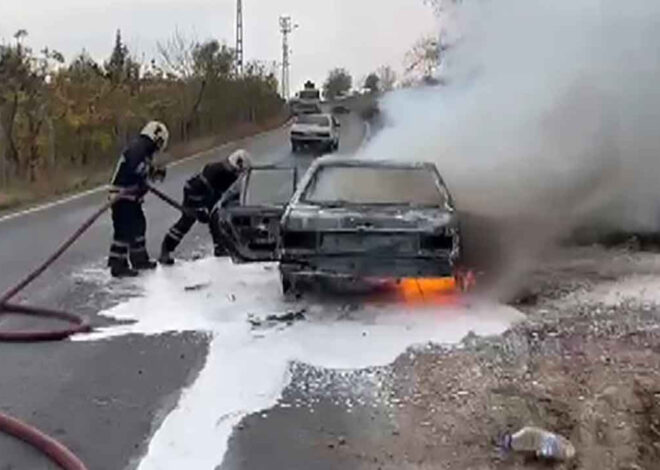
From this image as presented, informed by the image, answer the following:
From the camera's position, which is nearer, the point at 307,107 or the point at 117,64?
the point at 117,64

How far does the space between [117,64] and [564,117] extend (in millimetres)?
34847

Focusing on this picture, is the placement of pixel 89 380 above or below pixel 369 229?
below

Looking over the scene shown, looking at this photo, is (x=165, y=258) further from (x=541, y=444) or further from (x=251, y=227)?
(x=541, y=444)

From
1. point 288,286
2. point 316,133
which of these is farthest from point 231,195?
point 316,133

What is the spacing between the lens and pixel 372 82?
28.2 m

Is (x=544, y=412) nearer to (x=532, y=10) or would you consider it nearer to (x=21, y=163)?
(x=532, y=10)

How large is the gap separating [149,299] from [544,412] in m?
4.97

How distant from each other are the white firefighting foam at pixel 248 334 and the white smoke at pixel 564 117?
3518 millimetres

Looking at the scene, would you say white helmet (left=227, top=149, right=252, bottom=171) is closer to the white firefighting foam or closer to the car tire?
the white firefighting foam

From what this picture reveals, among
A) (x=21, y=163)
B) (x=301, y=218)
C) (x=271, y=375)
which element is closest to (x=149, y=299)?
(x=301, y=218)

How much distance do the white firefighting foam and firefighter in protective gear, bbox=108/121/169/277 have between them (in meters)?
0.55

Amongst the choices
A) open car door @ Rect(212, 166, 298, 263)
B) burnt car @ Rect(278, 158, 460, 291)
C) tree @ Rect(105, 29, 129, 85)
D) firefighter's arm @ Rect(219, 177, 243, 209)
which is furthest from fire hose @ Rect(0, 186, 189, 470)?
tree @ Rect(105, 29, 129, 85)

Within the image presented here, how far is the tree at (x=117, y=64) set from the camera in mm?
42963

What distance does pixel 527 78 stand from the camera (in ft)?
45.5
